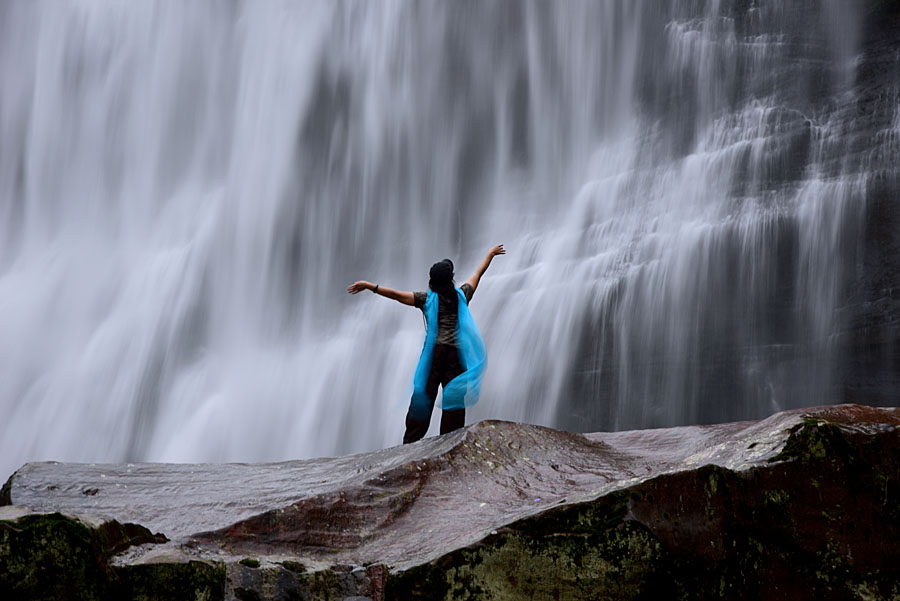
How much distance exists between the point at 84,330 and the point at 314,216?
5606 mm

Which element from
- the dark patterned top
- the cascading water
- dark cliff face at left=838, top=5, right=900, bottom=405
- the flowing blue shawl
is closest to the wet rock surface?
the flowing blue shawl

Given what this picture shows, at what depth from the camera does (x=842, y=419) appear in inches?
135

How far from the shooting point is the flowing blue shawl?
6145 mm

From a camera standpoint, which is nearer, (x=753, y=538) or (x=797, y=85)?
(x=753, y=538)

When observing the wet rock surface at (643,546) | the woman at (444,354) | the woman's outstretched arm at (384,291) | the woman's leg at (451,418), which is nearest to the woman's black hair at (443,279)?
the woman at (444,354)

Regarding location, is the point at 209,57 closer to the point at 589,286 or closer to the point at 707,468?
the point at 589,286

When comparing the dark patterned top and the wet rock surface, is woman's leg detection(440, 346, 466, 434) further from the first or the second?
the wet rock surface

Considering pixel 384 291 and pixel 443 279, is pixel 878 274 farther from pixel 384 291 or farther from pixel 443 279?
pixel 384 291

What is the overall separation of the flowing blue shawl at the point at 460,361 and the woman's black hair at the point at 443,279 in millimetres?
50

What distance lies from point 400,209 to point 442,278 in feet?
46.0

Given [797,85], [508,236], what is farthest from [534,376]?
[797,85]

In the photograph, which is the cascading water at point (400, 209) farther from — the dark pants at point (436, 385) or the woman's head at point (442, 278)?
the woman's head at point (442, 278)

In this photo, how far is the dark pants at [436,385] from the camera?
621 cm

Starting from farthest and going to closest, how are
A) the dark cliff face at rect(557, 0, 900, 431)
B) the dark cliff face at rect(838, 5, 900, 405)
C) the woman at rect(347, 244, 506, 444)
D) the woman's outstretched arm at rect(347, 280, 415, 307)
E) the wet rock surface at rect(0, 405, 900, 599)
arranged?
the dark cliff face at rect(557, 0, 900, 431) < the dark cliff face at rect(838, 5, 900, 405) < the woman at rect(347, 244, 506, 444) < the woman's outstretched arm at rect(347, 280, 415, 307) < the wet rock surface at rect(0, 405, 900, 599)
